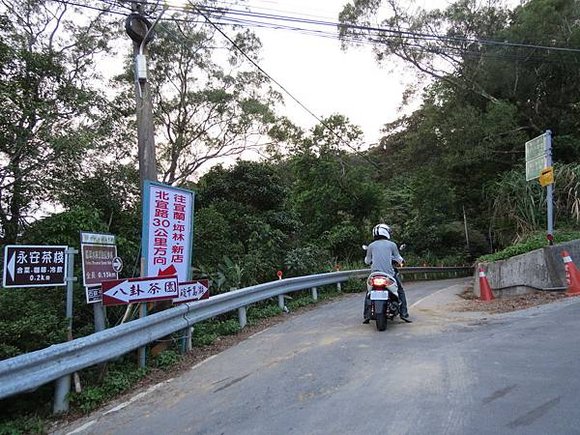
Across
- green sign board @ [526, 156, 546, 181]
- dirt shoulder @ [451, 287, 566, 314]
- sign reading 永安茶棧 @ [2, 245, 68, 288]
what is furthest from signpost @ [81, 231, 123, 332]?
green sign board @ [526, 156, 546, 181]

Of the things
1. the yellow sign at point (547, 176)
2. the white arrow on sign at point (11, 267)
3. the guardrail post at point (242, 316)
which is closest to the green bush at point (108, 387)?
the white arrow on sign at point (11, 267)

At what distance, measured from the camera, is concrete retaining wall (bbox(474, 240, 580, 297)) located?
10.3 metres

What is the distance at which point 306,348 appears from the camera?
6863 mm

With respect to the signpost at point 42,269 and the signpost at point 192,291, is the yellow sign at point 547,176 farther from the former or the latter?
the signpost at point 42,269

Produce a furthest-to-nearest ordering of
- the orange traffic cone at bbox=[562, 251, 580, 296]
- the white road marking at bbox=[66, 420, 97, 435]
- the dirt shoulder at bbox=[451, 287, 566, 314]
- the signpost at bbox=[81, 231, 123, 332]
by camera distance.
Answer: the orange traffic cone at bbox=[562, 251, 580, 296]
the dirt shoulder at bbox=[451, 287, 566, 314]
the signpost at bbox=[81, 231, 123, 332]
the white road marking at bbox=[66, 420, 97, 435]

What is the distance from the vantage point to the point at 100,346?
5332 mm

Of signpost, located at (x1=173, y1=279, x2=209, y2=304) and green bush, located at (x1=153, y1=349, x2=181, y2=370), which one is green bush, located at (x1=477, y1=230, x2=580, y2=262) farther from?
green bush, located at (x1=153, y1=349, x2=181, y2=370)

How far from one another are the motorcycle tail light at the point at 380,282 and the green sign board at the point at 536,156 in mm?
6065

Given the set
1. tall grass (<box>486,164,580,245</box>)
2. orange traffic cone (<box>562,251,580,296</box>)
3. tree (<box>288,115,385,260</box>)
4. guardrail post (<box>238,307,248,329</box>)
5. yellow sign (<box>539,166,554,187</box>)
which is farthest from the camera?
tree (<box>288,115,385,260</box>)

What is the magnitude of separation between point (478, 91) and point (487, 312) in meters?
16.5

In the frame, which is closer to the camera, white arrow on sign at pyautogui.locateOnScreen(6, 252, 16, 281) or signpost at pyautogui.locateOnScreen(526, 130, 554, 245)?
white arrow on sign at pyautogui.locateOnScreen(6, 252, 16, 281)

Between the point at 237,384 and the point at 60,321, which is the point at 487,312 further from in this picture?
the point at 60,321

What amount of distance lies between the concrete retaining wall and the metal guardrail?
6.42 meters

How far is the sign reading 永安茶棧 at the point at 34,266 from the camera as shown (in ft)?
16.5
